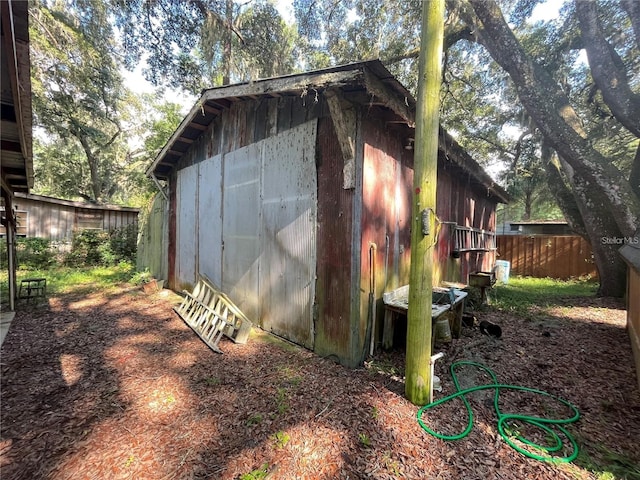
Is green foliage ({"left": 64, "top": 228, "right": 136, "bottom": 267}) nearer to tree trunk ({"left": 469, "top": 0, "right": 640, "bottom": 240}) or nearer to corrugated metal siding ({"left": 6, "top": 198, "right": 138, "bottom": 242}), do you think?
corrugated metal siding ({"left": 6, "top": 198, "right": 138, "bottom": 242})

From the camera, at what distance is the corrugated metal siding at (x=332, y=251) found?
330 cm

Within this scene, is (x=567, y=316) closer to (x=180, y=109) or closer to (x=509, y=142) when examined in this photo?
(x=509, y=142)

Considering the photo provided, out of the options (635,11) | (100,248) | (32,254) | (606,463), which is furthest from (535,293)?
(32,254)

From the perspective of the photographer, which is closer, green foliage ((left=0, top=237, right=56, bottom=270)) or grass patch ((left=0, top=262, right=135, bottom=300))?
grass patch ((left=0, top=262, right=135, bottom=300))

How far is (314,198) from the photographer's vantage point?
3.66 metres

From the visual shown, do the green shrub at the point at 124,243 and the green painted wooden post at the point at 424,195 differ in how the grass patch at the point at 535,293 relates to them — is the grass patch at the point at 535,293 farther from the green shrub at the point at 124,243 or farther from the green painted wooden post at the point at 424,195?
the green shrub at the point at 124,243

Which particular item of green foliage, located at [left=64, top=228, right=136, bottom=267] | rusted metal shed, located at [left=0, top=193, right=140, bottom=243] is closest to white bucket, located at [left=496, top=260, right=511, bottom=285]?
green foliage, located at [left=64, top=228, right=136, bottom=267]

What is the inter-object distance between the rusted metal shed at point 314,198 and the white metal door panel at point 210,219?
0.02m

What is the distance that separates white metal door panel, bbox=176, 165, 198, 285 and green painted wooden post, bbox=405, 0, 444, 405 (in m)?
5.30

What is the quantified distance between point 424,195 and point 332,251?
4.53ft

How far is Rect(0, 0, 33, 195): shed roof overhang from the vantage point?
5.12 ft

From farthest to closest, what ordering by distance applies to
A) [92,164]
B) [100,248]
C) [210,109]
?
[92,164], [100,248], [210,109]

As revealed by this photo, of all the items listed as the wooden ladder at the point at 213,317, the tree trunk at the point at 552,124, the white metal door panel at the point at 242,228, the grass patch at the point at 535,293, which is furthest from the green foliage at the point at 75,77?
the grass patch at the point at 535,293

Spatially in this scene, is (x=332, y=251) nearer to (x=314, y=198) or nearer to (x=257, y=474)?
(x=314, y=198)
